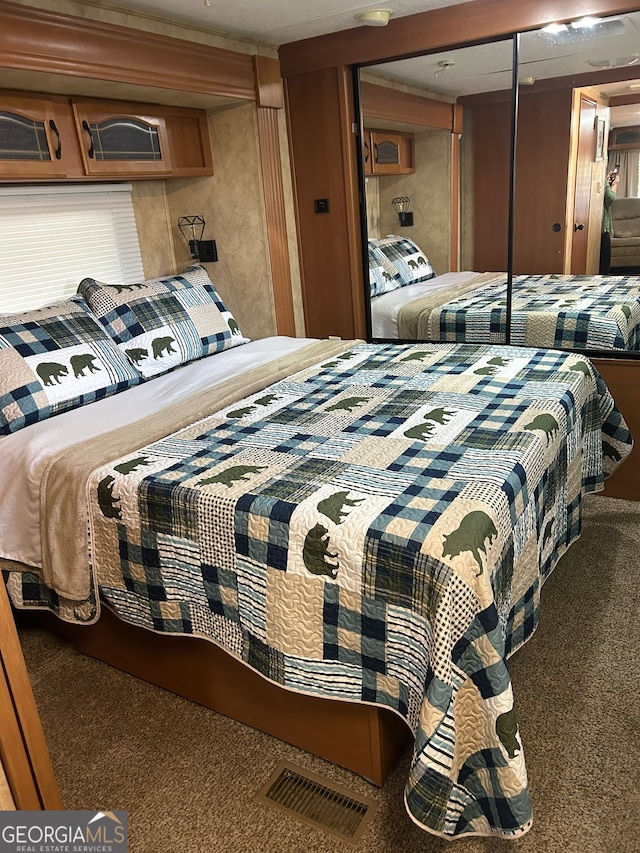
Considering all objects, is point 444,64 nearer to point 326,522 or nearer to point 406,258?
point 406,258

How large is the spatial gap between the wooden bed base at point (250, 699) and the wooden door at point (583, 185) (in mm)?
2275

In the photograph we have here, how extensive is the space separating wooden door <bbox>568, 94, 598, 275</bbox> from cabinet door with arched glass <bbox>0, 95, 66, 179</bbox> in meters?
2.22

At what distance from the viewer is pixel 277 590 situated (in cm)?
154

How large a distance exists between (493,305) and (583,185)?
654mm

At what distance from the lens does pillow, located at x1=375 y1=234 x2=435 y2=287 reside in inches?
133

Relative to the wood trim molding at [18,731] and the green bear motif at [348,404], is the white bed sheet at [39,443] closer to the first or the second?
the green bear motif at [348,404]

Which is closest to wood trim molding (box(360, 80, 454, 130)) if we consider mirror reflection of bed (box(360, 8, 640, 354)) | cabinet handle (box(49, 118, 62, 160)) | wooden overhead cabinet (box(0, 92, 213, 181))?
mirror reflection of bed (box(360, 8, 640, 354))

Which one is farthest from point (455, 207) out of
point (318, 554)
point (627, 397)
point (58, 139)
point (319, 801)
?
point (319, 801)

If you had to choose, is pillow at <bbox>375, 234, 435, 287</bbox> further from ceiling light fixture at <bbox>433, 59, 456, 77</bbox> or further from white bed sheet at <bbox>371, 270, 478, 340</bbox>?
ceiling light fixture at <bbox>433, 59, 456, 77</bbox>

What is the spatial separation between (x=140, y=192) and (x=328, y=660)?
266 cm

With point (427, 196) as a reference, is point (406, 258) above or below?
below

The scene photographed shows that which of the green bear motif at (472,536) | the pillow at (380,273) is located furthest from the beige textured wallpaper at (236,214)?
the green bear motif at (472,536)

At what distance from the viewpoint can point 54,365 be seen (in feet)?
7.50

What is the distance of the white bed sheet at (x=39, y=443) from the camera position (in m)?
1.96
